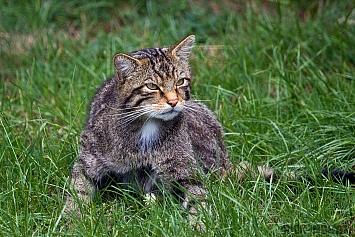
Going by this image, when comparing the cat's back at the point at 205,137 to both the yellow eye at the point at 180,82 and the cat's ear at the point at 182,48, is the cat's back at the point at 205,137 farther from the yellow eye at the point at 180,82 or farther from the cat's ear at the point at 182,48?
the cat's ear at the point at 182,48

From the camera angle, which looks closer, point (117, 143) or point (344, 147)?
point (117, 143)

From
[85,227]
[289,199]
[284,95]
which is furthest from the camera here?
[284,95]

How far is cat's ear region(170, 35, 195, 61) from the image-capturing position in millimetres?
5641

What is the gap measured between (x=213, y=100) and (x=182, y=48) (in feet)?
5.24

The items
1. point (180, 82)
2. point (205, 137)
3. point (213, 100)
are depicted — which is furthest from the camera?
point (213, 100)

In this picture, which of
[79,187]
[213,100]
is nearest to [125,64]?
[79,187]

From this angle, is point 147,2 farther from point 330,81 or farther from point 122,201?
point 122,201

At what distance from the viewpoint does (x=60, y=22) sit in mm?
9461

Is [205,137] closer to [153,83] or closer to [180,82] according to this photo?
[180,82]

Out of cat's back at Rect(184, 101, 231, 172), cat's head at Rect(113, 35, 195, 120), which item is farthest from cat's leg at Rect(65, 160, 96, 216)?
cat's back at Rect(184, 101, 231, 172)

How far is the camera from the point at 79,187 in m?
5.64

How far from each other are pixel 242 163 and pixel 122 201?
118 cm

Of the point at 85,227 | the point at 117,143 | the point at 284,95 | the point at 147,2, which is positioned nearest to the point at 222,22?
the point at 147,2

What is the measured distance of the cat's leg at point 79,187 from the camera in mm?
5355
